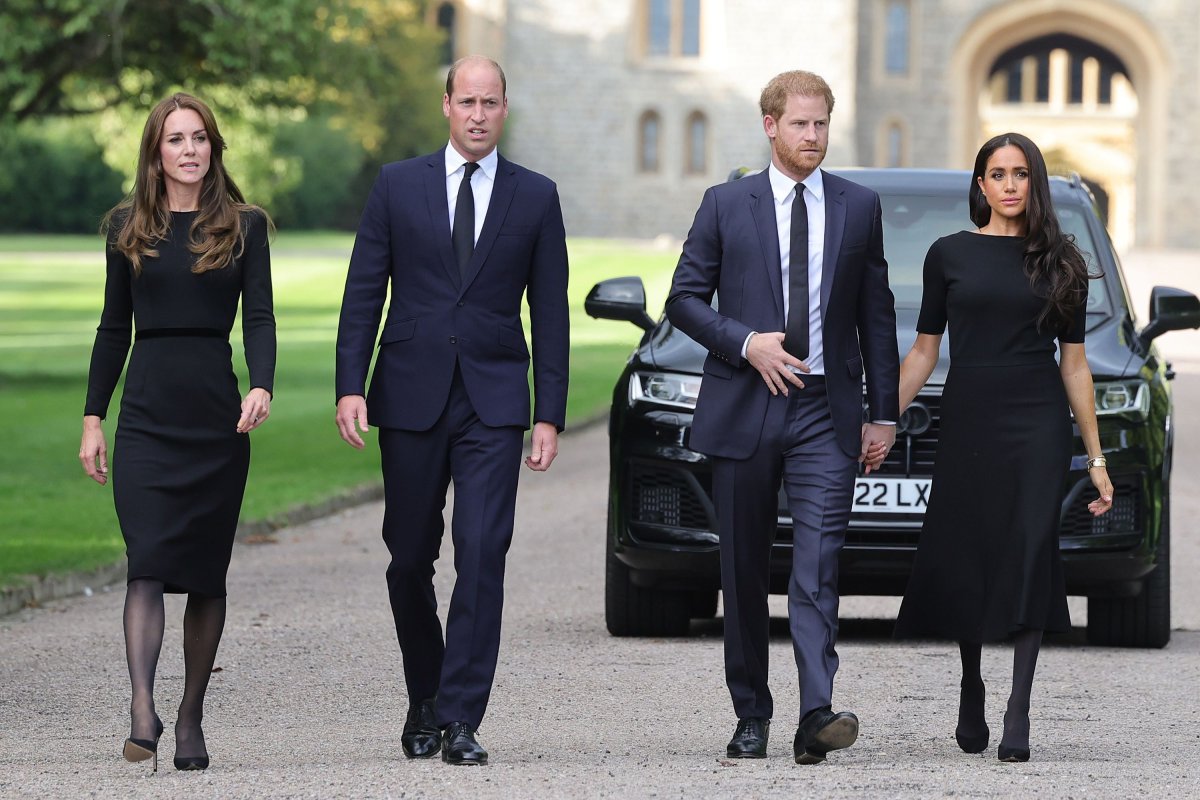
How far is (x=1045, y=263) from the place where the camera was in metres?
6.02

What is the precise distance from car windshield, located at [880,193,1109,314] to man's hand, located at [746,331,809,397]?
3.02 meters

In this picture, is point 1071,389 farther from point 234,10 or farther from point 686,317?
point 234,10

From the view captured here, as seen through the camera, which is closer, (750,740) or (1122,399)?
(750,740)

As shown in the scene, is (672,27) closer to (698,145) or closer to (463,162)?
(698,145)

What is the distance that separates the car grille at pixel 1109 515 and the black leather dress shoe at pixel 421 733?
9.80 feet

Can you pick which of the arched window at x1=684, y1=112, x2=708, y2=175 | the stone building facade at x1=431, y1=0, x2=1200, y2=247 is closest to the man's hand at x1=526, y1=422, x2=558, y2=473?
the stone building facade at x1=431, y1=0, x2=1200, y2=247

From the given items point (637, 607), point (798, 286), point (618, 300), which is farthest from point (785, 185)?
point (637, 607)

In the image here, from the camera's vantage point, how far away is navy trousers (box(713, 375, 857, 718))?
581cm

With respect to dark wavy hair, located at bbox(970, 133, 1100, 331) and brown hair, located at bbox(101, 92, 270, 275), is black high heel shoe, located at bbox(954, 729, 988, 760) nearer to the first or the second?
dark wavy hair, located at bbox(970, 133, 1100, 331)

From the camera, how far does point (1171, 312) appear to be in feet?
27.4

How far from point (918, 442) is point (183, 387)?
10.5 ft

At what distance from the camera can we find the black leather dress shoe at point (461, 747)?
5.61 metres

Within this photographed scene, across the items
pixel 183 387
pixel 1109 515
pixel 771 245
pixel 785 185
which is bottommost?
pixel 1109 515

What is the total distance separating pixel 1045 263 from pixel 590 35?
64888mm
